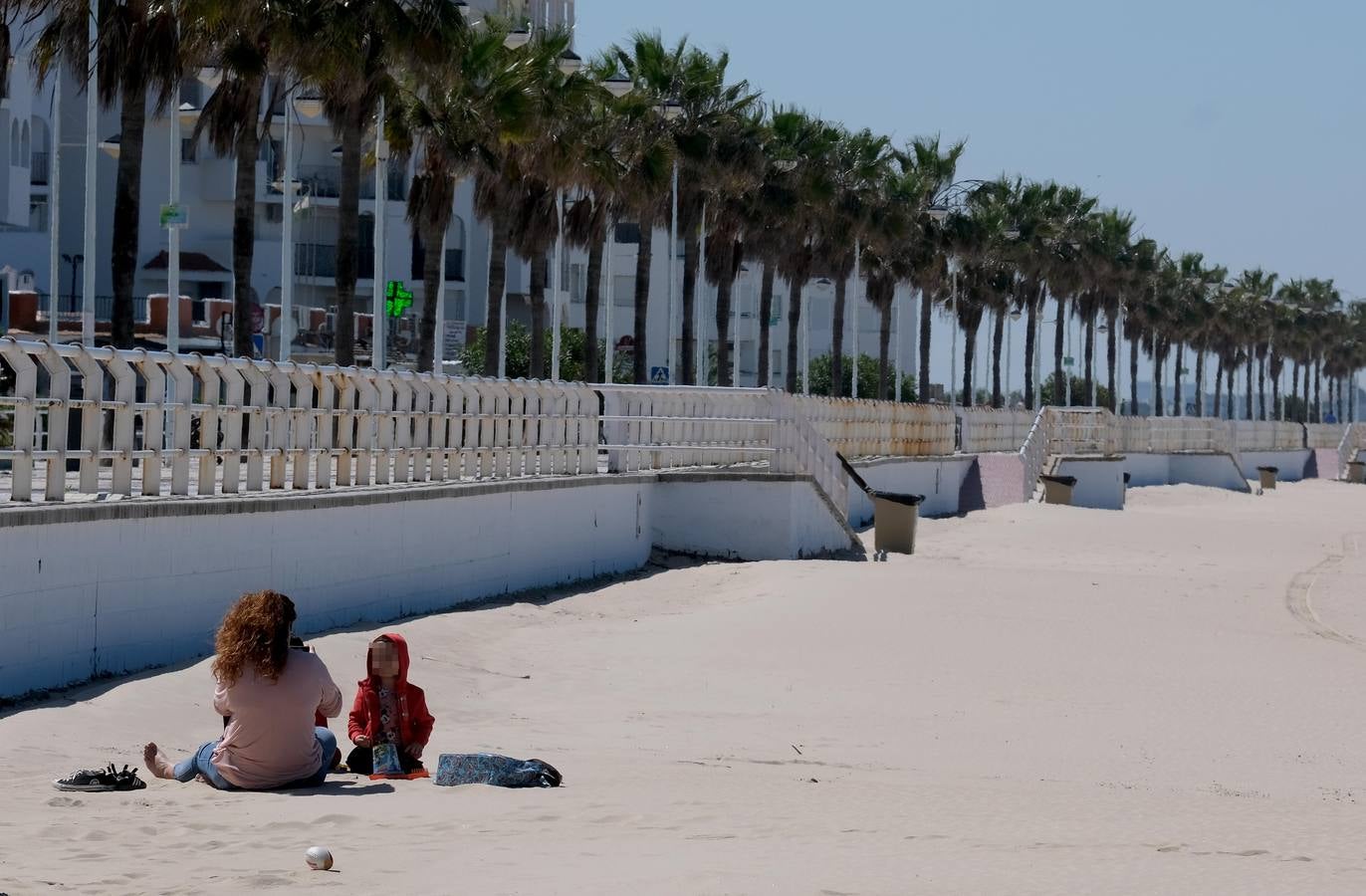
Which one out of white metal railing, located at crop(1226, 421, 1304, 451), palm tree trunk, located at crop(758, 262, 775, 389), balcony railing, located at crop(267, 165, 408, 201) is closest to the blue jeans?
palm tree trunk, located at crop(758, 262, 775, 389)

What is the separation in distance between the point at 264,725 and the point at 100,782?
2.57ft

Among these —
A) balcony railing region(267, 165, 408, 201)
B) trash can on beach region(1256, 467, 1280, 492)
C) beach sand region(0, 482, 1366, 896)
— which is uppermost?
balcony railing region(267, 165, 408, 201)

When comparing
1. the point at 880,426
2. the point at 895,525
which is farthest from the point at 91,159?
the point at 880,426

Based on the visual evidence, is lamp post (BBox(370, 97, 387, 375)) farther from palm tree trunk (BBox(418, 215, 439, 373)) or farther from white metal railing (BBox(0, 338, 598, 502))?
white metal railing (BBox(0, 338, 598, 502))

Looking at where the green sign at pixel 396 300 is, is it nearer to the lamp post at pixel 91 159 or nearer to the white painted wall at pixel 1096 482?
the white painted wall at pixel 1096 482

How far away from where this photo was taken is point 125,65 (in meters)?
21.4

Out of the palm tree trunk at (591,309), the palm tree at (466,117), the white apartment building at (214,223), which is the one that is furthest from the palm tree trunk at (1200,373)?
the palm tree at (466,117)

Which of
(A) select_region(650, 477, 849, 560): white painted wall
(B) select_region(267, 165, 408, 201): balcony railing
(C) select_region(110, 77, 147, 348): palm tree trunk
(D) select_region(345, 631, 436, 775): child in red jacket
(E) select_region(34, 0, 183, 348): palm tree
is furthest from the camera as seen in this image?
(B) select_region(267, 165, 408, 201): balcony railing

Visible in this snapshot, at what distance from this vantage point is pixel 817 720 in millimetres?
13484

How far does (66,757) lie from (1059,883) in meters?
5.24

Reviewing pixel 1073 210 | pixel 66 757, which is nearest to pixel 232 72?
pixel 66 757

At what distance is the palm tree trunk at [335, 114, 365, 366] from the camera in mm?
27016

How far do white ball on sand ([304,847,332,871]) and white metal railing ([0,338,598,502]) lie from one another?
17.2ft

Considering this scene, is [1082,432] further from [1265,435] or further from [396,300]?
[1265,435]
